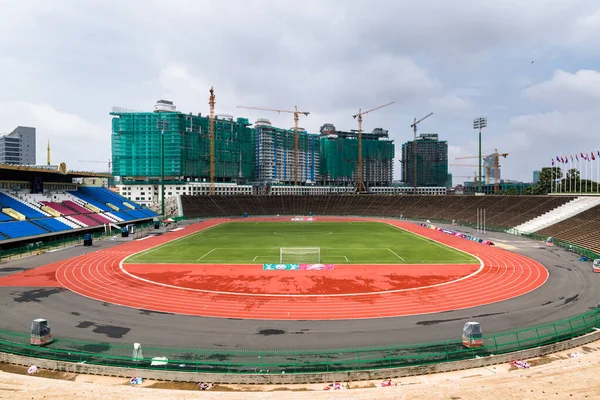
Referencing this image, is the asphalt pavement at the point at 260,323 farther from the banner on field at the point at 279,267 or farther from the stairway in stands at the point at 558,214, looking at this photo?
the stairway in stands at the point at 558,214

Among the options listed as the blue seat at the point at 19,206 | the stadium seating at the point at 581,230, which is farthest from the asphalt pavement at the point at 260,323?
the blue seat at the point at 19,206

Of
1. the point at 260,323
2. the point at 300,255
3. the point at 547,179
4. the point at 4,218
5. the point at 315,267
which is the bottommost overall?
the point at 260,323

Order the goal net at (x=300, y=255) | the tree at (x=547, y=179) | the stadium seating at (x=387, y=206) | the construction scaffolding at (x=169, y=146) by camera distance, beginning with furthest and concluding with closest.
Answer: the construction scaffolding at (x=169, y=146)
the tree at (x=547, y=179)
the stadium seating at (x=387, y=206)
the goal net at (x=300, y=255)

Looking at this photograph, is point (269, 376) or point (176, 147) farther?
point (176, 147)

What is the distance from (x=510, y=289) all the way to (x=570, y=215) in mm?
42366

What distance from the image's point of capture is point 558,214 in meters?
62.5

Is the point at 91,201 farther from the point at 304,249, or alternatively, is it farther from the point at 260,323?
the point at 260,323

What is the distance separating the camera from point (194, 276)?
3359cm

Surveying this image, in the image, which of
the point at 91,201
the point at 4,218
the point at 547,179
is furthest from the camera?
the point at 547,179

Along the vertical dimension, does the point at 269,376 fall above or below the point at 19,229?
below

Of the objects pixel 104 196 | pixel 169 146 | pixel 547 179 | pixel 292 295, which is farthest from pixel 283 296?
pixel 169 146

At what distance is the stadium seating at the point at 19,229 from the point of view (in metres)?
46.8

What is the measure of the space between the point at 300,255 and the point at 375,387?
28.4 metres

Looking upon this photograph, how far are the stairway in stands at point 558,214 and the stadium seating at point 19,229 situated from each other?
7826 centimetres
